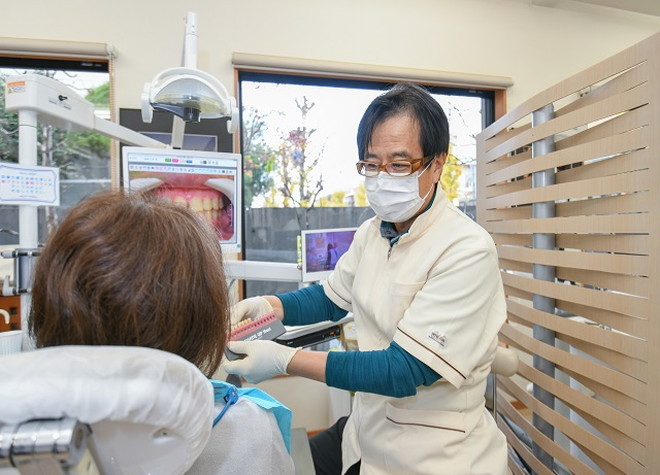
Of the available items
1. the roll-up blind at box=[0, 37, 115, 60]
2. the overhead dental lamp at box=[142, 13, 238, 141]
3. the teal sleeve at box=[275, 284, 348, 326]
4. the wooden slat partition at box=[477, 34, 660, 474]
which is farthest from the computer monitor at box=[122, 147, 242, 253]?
the wooden slat partition at box=[477, 34, 660, 474]

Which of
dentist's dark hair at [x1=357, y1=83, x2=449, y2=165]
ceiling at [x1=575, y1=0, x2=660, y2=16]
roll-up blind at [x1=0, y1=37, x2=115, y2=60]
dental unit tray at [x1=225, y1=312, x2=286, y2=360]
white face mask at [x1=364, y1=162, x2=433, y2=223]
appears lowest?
dental unit tray at [x1=225, y1=312, x2=286, y2=360]

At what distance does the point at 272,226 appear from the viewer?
2451mm

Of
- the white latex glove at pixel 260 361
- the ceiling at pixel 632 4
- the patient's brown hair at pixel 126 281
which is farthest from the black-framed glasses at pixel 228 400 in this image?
the ceiling at pixel 632 4

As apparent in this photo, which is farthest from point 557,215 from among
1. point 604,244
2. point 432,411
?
point 432,411

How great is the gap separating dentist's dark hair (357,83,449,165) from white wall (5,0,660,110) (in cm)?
143

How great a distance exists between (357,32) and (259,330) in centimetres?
197

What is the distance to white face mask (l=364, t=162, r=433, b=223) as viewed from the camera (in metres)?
1.06

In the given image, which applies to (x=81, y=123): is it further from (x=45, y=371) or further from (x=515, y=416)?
(x=515, y=416)

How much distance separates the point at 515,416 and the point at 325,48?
6.85ft

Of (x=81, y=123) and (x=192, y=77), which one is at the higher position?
(x=192, y=77)

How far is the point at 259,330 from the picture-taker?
1.15m

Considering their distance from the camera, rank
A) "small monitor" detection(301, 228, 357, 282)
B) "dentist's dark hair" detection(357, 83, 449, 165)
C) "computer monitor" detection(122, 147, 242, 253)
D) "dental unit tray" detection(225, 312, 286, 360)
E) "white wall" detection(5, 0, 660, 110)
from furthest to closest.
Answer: "white wall" detection(5, 0, 660, 110) → "small monitor" detection(301, 228, 357, 282) → "computer monitor" detection(122, 147, 242, 253) → "dental unit tray" detection(225, 312, 286, 360) → "dentist's dark hair" detection(357, 83, 449, 165)

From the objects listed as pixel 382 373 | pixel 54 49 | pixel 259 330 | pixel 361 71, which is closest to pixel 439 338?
pixel 382 373

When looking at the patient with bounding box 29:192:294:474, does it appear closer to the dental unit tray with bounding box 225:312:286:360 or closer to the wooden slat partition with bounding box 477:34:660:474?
the dental unit tray with bounding box 225:312:286:360
